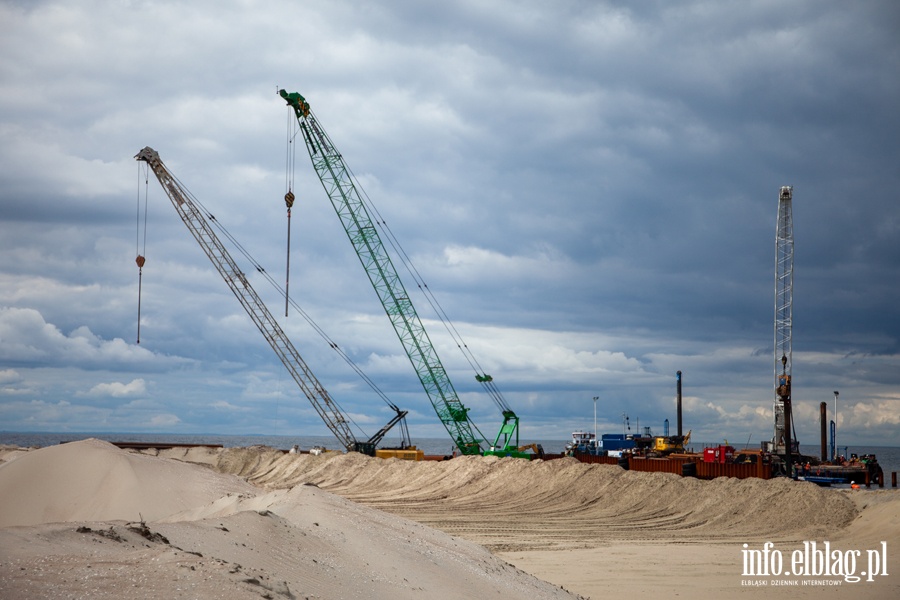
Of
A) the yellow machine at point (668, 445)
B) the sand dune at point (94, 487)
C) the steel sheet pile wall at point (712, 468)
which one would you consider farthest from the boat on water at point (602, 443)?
the sand dune at point (94, 487)

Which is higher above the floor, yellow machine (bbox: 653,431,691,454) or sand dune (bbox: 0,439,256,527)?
sand dune (bbox: 0,439,256,527)

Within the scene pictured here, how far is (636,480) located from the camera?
1761 inches

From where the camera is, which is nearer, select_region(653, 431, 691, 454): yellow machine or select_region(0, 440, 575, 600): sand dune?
select_region(0, 440, 575, 600): sand dune

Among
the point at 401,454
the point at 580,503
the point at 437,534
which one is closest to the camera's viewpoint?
the point at 437,534

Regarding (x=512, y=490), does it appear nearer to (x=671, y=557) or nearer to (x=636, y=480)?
(x=636, y=480)

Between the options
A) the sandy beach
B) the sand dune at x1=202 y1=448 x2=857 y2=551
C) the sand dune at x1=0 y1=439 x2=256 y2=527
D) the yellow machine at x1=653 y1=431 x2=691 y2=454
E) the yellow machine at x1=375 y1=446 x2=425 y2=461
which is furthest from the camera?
the yellow machine at x1=653 y1=431 x2=691 y2=454

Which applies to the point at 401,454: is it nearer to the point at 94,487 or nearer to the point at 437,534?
the point at 94,487

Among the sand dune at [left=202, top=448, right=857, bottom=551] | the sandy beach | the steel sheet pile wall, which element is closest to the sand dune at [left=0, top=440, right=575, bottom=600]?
the sandy beach

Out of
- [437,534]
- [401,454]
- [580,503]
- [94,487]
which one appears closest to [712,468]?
[580,503]

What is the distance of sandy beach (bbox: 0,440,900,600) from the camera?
12094mm

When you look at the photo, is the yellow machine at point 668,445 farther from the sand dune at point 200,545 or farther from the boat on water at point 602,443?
the sand dune at point 200,545

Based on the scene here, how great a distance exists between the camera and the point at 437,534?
69.8 feet

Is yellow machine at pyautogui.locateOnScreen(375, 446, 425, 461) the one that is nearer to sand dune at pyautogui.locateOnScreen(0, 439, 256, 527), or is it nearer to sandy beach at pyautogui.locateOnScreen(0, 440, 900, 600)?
sandy beach at pyautogui.locateOnScreen(0, 440, 900, 600)

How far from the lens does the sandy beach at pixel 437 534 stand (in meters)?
12.1
